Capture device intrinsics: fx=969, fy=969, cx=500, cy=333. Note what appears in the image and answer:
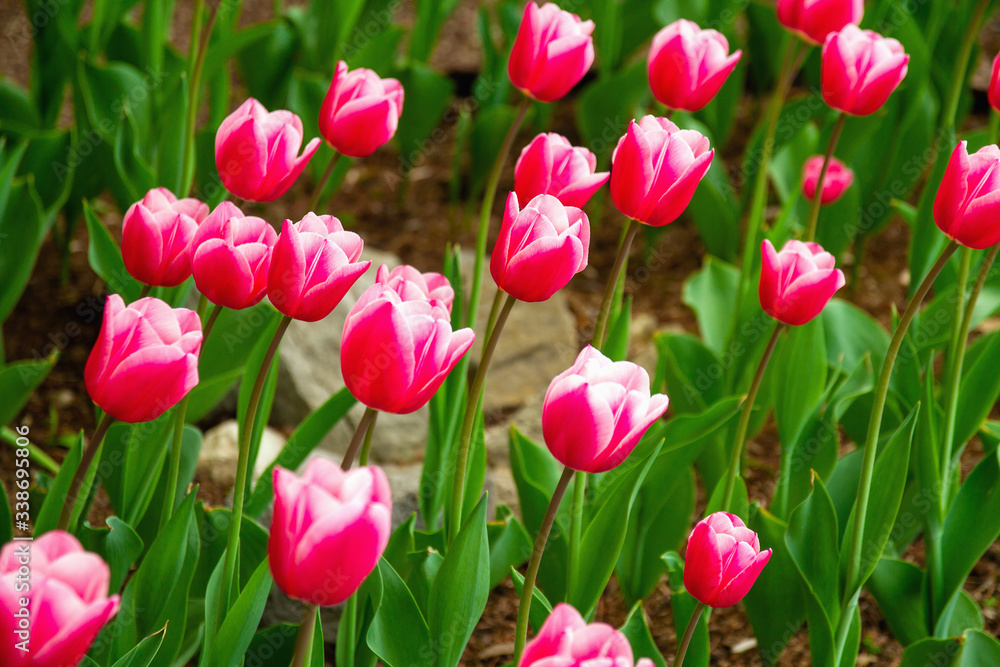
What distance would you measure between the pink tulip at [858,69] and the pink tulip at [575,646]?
92 centimetres

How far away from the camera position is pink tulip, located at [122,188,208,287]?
956 mm

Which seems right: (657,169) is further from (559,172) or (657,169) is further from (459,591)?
(459,591)

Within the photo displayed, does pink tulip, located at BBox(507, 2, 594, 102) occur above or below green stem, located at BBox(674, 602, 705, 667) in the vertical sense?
above

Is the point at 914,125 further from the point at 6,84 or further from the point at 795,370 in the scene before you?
the point at 6,84

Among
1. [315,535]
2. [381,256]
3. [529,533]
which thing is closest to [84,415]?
[381,256]

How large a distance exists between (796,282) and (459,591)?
1.59 feet

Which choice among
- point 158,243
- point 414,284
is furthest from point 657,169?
point 158,243

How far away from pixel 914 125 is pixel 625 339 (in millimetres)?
1222

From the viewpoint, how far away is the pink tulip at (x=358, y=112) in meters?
1.17

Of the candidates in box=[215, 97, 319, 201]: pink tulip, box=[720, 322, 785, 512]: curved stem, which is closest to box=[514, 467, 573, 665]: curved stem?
box=[720, 322, 785, 512]: curved stem

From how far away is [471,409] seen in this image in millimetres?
972

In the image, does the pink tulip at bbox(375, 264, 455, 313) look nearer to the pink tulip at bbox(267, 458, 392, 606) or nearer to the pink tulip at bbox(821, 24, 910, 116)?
the pink tulip at bbox(267, 458, 392, 606)

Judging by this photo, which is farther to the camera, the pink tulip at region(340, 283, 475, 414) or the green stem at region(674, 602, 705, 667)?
the green stem at region(674, 602, 705, 667)

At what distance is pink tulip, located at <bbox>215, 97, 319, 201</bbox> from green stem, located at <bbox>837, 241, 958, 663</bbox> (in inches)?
25.3
